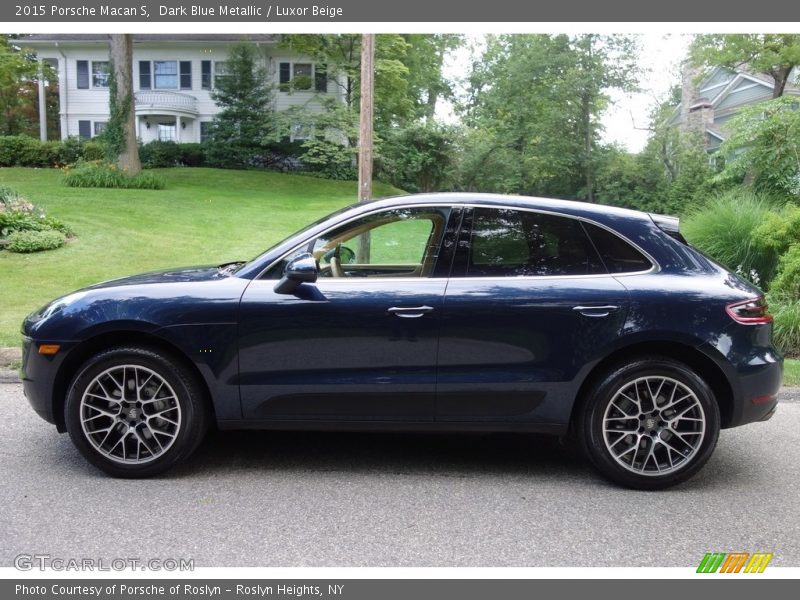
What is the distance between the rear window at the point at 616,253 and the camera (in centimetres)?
431

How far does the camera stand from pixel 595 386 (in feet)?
13.9

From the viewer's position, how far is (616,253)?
171 inches

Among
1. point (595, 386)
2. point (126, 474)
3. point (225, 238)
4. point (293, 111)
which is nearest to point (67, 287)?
point (225, 238)

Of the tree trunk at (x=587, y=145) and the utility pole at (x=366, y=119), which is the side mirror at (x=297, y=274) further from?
the tree trunk at (x=587, y=145)

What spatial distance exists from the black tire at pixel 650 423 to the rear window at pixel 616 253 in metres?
0.56

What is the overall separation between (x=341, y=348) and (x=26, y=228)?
36.0 feet

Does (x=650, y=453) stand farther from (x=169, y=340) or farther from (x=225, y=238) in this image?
(x=225, y=238)

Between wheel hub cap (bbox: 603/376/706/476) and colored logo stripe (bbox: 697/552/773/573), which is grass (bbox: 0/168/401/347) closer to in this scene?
wheel hub cap (bbox: 603/376/706/476)

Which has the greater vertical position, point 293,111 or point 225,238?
point 293,111

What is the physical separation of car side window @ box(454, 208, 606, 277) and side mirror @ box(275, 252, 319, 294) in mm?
869

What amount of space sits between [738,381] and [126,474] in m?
3.70

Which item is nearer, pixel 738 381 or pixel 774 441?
pixel 738 381

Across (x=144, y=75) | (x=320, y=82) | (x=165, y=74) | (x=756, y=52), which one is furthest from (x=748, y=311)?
(x=144, y=75)

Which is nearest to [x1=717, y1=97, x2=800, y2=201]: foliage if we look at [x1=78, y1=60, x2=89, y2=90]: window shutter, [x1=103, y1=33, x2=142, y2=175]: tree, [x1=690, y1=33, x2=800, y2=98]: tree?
[x1=690, y1=33, x2=800, y2=98]: tree
